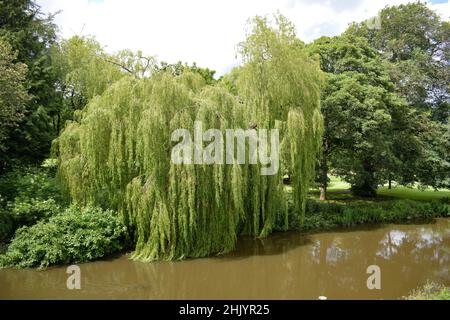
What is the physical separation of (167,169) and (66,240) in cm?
327

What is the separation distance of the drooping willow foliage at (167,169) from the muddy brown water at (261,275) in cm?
73

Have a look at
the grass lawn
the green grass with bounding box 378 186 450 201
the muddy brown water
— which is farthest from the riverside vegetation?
the green grass with bounding box 378 186 450 201

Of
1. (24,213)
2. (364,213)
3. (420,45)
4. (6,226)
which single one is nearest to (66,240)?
(24,213)

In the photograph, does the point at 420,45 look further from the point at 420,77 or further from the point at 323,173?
the point at 323,173

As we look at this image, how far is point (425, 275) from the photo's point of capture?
9.62 m

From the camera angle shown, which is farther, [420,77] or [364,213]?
[420,77]

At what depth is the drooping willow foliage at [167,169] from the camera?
9.57 meters

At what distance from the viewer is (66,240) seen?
31.5ft

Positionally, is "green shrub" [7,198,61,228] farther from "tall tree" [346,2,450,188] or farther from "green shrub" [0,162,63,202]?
"tall tree" [346,2,450,188]

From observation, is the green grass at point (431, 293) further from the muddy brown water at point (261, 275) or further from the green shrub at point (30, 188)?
the green shrub at point (30, 188)

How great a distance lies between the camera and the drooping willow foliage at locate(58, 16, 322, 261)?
9.57 meters
